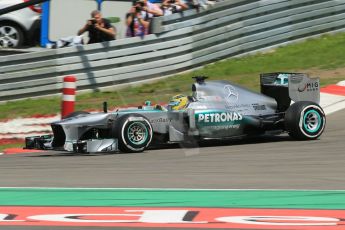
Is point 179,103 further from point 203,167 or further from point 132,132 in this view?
point 203,167

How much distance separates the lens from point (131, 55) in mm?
15570

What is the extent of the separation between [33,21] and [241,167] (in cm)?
902

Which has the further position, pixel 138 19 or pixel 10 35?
pixel 10 35

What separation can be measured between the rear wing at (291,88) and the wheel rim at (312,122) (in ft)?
1.25

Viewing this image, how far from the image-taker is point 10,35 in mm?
16672

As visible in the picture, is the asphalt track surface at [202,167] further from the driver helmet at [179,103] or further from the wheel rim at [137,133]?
the driver helmet at [179,103]

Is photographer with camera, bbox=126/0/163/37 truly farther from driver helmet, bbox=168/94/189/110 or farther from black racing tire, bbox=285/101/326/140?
black racing tire, bbox=285/101/326/140

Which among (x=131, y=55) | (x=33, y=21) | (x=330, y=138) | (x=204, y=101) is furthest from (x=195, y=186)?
(x=33, y=21)

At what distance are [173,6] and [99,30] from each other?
74.9 inches

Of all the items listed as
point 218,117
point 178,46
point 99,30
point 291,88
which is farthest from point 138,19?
point 218,117

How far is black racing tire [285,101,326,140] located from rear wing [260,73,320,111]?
0.34 m

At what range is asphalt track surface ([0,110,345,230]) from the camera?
26.1ft

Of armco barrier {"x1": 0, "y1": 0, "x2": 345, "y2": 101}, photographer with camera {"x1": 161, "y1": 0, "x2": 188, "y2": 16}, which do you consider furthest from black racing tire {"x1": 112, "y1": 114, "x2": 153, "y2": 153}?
photographer with camera {"x1": 161, "y1": 0, "x2": 188, "y2": 16}

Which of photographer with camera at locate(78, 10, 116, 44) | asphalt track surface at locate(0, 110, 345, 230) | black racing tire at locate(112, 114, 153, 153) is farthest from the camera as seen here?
photographer with camera at locate(78, 10, 116, 44)
